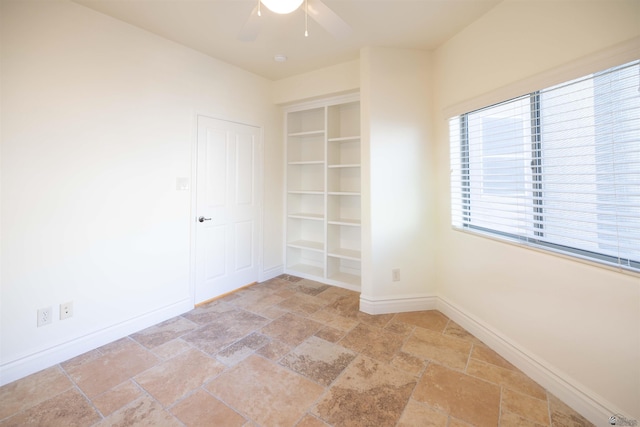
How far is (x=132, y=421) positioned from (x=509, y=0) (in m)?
3.62

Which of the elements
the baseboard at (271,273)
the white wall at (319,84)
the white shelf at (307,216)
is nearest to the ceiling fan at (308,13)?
the white wall at (319,84)

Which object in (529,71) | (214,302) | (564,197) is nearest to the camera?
(564,197)

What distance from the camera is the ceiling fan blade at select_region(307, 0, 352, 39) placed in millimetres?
1458

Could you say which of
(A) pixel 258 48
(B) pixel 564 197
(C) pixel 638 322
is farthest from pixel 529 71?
(A) pixel 258 48

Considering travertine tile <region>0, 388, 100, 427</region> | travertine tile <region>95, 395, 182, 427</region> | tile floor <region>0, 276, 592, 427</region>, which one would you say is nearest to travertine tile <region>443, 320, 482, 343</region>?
tile floor <region>0, 276, 592, 427</region>

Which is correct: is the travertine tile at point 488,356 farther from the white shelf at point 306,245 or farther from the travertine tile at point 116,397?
the travertine tile at point 116,397

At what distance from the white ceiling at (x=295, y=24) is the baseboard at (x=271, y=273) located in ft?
8.66

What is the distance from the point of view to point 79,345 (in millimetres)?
2145

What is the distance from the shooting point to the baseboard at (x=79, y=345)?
1859 mm

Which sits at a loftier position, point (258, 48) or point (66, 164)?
point (258, 48)

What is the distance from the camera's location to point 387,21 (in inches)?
91.4

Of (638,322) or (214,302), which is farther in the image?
(214,302)

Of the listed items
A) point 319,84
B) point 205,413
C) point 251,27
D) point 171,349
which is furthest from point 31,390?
point 319,84

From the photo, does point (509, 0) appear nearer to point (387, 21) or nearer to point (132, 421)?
point (387, 21)
